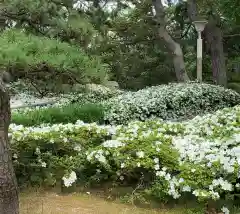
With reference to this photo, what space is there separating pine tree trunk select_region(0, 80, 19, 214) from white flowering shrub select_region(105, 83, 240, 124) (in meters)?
6.73

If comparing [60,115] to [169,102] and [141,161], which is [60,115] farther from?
[141,161]

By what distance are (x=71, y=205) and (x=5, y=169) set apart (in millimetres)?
1041

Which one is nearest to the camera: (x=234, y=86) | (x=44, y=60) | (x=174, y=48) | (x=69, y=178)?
(x=69, y=178)

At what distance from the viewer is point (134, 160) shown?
4.08m

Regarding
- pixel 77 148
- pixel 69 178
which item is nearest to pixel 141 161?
pixel 69 178

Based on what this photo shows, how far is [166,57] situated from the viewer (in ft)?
64.0

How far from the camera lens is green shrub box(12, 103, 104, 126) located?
823 cm

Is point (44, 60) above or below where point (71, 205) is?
above

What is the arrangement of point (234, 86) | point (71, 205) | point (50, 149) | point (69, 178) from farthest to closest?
1. point (234, 86)
2. point (50, 149)
3. point (69, 178)
4. point (71, 205)

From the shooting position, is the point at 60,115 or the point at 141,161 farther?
the point at 60,115

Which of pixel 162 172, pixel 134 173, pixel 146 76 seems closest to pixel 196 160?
pixel 162 172

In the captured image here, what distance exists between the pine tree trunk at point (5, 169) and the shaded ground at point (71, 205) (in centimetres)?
71

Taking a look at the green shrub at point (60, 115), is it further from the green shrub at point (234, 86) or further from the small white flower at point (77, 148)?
the green shrub at point (234, 86)

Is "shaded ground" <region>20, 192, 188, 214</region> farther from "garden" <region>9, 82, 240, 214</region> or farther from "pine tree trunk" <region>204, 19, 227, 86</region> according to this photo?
"pine tree trunk" <region>204, 19, 227, 86</region>
